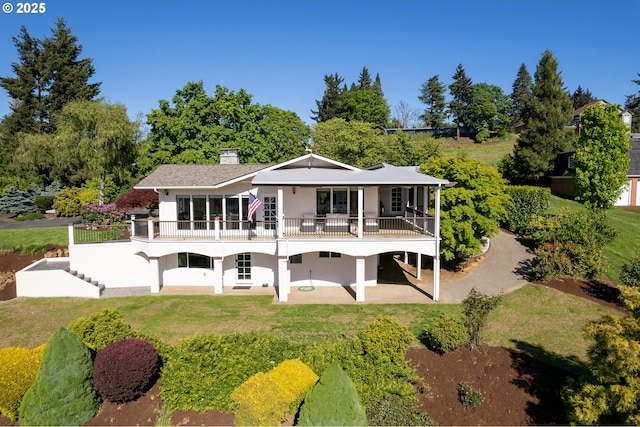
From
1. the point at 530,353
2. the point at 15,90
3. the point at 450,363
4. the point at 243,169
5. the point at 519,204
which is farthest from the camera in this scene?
the point at 15,90

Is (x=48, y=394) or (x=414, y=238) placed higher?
(x=414, y=238)

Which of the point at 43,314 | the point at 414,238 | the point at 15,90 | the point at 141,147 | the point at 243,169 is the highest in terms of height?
the point at 15,90

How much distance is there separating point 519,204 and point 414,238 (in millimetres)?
13512

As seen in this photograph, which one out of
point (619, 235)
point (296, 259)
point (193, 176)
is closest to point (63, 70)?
point (193, 176)

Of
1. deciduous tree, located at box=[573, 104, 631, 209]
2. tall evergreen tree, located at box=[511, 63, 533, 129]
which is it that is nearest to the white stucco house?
deciduous tree, located at box=[573, 104, 631, 209]

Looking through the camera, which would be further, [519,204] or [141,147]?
[141,147]

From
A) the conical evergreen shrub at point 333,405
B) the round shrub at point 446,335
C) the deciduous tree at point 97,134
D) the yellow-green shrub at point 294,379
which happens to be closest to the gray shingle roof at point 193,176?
the yellow-green shrub at point 294,379

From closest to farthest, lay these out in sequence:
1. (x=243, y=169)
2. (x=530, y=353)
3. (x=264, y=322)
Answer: (x=530, y=353) < (x=264, y=322) < (x=243, y=169)

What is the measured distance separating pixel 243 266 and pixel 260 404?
41.0 feet

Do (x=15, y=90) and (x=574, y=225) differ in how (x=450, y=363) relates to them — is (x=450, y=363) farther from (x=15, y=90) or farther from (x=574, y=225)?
(x=15, y=90)

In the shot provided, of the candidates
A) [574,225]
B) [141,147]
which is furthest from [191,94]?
[574,225]

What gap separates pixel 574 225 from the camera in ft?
70.6

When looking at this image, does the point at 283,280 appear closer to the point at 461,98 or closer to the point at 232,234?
the point at 232,234

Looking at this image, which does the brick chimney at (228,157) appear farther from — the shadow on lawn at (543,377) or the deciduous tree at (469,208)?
the shadow on lawn at (543,377)
